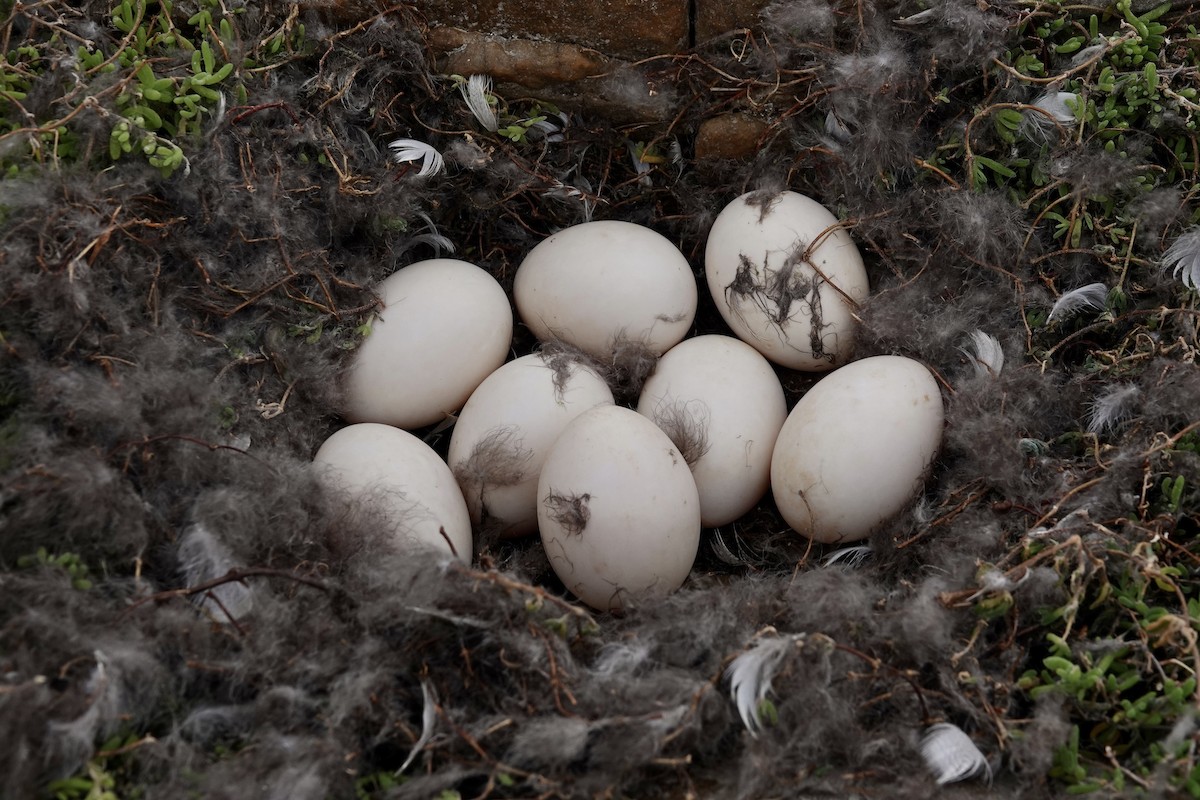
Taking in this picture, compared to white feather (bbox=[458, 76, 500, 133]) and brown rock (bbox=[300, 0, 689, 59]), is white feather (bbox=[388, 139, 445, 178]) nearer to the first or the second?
white feather (bbox=[458, 76, 500, 133])

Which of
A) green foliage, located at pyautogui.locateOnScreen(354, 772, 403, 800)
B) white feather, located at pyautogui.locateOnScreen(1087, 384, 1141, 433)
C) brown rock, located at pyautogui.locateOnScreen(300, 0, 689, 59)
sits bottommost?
green foliage, located at pyautogui.locateOnScreen(354, 772, 403, 800)

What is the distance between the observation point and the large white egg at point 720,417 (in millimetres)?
1766

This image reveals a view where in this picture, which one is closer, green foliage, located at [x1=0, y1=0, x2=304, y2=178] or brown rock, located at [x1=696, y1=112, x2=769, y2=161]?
green foliage, located at [x1=0, y1=0, x2=304, y2=178]

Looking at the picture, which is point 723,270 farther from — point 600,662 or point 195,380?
point 195,380

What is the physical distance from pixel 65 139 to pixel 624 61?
98 centimetres

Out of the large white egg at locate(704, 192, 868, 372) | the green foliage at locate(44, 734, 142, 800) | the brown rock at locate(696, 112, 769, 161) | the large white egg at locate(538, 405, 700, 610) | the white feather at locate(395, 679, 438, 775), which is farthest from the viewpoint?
the brown rock at locate(696, 112, 769, 161)

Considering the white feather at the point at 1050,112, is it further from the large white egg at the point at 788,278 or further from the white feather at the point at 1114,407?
the white feather at the point at 1114,407

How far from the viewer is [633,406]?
1.92 metres

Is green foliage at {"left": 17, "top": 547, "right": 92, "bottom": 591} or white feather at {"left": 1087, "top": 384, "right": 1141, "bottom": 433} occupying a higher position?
white feather at {"left": 1087, "top": 384, "right": 1141, "bottom": 433}

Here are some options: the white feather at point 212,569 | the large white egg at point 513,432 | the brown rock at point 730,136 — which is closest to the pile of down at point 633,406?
the large white egg at point 513,432

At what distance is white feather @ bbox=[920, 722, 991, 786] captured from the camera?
1279 millimetres

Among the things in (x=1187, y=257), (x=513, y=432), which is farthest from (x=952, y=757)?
(x=1187, y=257)

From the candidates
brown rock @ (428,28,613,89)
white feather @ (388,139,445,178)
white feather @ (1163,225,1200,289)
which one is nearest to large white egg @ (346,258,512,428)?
white feather @ (388,139,445,178)

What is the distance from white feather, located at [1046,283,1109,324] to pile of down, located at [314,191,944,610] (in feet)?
0.85
